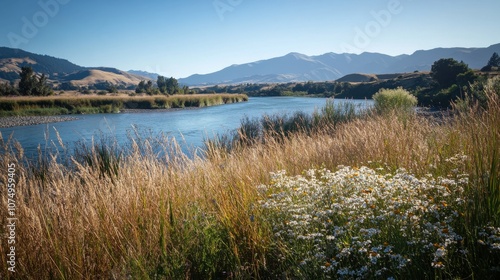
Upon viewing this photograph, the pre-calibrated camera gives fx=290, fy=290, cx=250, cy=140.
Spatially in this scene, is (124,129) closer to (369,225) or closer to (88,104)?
(369,225)

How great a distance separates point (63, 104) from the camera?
40.5m

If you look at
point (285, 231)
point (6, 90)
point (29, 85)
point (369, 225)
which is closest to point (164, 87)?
point (29, 85)

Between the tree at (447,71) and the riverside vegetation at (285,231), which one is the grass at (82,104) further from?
the riverside vegetation at (285,231)

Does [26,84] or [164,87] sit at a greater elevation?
[26,84]

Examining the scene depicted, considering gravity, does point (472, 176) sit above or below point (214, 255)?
above

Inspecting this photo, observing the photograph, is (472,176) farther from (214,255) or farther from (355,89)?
(355,89)

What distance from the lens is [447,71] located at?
38719 mm

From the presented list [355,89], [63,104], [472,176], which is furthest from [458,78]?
[63,104]

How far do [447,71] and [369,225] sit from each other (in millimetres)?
45136

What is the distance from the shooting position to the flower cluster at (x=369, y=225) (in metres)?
2.21

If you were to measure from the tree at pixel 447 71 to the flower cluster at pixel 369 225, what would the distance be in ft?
137

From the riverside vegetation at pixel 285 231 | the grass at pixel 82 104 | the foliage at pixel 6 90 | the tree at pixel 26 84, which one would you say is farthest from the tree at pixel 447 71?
the foliage at pixel 6 90

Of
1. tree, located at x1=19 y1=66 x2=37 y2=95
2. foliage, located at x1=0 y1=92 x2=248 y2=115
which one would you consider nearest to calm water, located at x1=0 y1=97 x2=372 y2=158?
foliage, located at x1=0 y1=92 x2=248 y2=115

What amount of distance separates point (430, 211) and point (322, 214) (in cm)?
91
